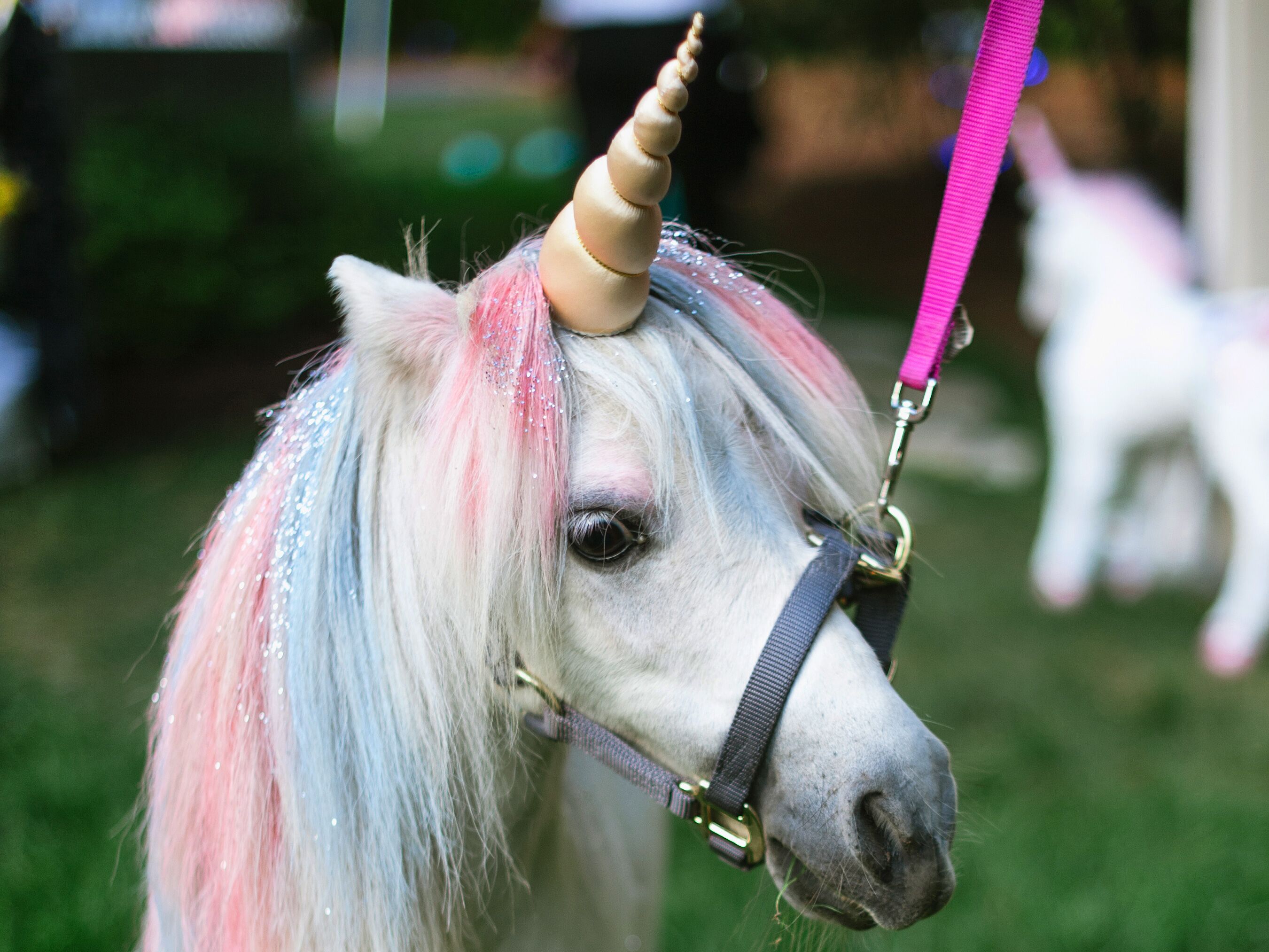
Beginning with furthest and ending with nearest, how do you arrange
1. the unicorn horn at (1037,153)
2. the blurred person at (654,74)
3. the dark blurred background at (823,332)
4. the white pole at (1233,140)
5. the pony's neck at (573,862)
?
the blurred person at (654,74)
the unicorn horn at (1037,153)
the white pole at (1233,140)
the dark blurred background at (823,332)
the pony's neck at (573,862)

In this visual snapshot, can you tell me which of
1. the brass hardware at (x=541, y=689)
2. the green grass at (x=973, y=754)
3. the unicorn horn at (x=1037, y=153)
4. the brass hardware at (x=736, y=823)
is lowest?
the green grass at (x=973, y=754)

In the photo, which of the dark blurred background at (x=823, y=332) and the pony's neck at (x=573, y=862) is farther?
the dark blurred background at (x=823, y=332)

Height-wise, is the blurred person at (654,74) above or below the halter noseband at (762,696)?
above

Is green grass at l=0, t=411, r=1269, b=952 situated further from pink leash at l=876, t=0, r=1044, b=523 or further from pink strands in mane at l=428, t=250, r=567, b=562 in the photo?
pink strands in mane at l=428, t=250, r=567, b=562

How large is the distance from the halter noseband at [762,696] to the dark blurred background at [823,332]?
125 mm

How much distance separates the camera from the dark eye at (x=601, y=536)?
93 centimetres

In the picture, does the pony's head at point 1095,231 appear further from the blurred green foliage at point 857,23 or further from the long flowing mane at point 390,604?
the long flowing mane at point 390,604

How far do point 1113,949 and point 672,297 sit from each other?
181 cm

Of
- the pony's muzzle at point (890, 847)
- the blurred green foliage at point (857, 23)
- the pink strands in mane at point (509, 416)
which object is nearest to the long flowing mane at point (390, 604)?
the pink strands in mane at point (509, 416)

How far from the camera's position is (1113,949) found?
6.61 ft

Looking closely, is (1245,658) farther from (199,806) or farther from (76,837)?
(76,837)

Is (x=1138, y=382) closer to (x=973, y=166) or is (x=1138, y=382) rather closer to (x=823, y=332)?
(x=973, y=166)

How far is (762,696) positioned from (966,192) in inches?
23.6

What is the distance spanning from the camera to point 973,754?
8.79 feet
